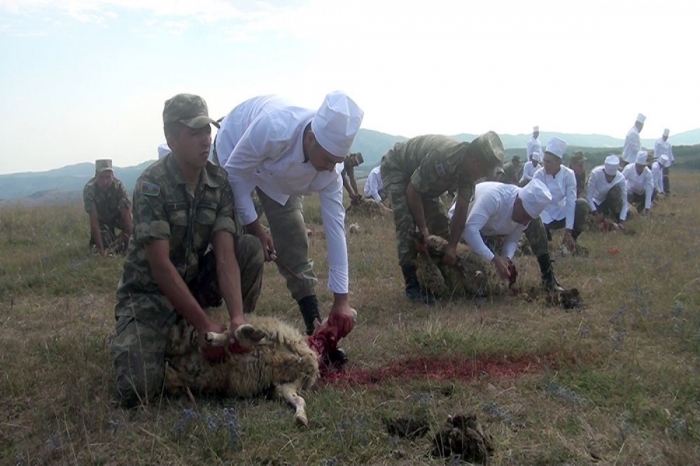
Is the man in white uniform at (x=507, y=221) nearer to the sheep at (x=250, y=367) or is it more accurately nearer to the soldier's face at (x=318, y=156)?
the soldier's face at (x=318, y=156)

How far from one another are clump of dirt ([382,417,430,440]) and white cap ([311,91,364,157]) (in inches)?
60.9

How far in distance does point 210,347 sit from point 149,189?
3.10 ft

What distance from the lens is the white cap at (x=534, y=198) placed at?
5.85 meters

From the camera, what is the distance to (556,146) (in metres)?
9.33

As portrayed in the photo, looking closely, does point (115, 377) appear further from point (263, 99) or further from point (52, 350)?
point (263, 99)

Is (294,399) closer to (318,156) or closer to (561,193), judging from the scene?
(318,156)

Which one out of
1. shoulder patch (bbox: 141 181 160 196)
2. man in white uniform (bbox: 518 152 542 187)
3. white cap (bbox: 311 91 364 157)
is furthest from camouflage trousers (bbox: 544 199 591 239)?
shoulder patch (bbox: 141 181 160 196)

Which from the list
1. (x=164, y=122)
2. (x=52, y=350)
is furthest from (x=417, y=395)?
(x=52, y=350)

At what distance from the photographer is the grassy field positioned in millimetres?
2893

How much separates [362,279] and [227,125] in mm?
2941

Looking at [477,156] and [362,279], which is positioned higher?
[477,156]

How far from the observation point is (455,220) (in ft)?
18.9

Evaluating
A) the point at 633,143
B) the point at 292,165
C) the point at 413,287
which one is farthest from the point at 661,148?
the point at 292,165

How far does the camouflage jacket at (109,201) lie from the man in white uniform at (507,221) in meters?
5.00
